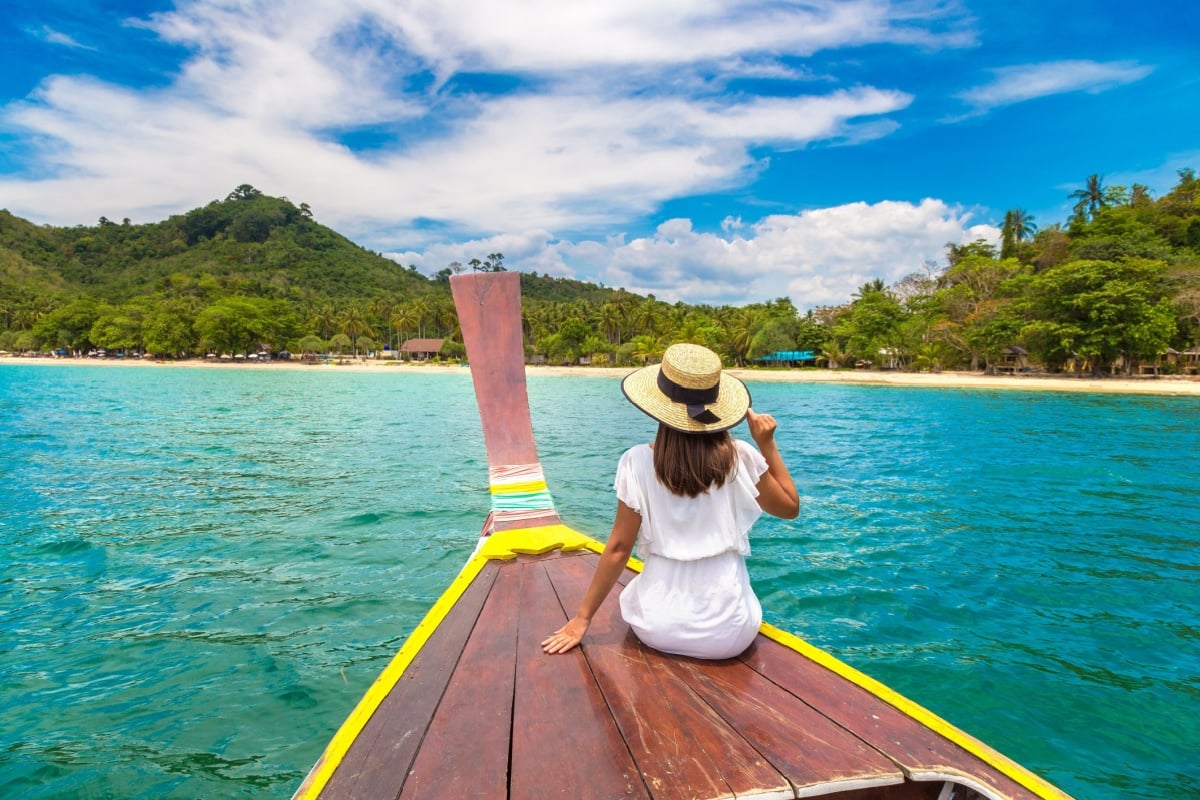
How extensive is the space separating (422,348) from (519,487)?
89.9 meters

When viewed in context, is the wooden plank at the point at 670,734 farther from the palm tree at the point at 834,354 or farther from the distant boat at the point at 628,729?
the palm tree at the point at 834,354

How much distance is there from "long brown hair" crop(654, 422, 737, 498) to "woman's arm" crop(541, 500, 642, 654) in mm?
238

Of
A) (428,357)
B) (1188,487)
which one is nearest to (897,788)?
(1188,487)

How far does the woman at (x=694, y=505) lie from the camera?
8.20 feet

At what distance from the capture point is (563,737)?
7.11ft

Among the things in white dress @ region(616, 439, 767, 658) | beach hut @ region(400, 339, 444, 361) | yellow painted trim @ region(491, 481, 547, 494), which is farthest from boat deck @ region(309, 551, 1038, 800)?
beach hut @ region(400, 339, 444, 361)

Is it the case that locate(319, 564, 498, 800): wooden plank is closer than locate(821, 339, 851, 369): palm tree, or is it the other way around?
locate(319, 564, 498, 800): wooden plank

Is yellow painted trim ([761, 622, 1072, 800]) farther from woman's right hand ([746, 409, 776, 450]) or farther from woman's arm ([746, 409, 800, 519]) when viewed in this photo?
woman's right hand ([746, 409, 776, 450])

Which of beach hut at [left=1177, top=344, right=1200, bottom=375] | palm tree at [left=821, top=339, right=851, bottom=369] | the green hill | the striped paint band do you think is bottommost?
the striped paint band

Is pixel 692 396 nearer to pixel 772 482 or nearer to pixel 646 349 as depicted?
pixel 772 482

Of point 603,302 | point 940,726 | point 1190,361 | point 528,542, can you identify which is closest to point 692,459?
point 940,726

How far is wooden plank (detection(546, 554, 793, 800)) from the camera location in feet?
6.13

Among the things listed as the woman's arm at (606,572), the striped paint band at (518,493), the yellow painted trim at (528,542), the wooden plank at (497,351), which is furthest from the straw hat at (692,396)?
the wooden plank at (497,351)

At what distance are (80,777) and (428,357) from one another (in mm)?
91672
